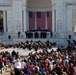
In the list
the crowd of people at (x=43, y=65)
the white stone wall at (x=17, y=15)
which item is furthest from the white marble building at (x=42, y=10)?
the crowd of people at (x=43, y=65)

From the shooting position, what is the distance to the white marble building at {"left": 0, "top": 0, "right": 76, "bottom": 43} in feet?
178

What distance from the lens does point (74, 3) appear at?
177 ft

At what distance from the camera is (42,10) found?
58156mm

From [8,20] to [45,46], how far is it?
17804 millimetres

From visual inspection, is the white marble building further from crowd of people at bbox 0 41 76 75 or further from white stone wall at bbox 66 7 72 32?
crowd of people at bbox 0 41 76 75

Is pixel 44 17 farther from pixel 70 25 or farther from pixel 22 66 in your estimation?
pixel 22 66

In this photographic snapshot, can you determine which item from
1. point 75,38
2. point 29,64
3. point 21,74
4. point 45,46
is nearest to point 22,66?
point 29,64

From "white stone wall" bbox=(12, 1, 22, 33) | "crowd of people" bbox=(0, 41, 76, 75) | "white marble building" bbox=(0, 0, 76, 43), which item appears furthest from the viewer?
"white stone wall" bbox=(12, 1, 22, 33)

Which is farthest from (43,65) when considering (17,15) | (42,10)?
(42,10)

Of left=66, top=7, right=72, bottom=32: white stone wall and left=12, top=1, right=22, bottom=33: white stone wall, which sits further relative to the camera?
left=12, top=1, right=22, bottom=33: white stone wall

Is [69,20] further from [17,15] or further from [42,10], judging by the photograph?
[17,15]

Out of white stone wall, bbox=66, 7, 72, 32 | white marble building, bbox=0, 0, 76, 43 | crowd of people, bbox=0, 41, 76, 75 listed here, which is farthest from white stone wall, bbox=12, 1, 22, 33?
crowd of people, bbox=0, 41, 76, 75

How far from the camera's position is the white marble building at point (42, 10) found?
178 feet

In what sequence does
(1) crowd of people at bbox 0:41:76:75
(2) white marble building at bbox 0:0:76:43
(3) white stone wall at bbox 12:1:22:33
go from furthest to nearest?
(3) white stone wall at bbox 12:1:22:33 < (2) white marble building at bbox 0:0:76:43 < (1) crowd of people at bbox 0:41:76:75
